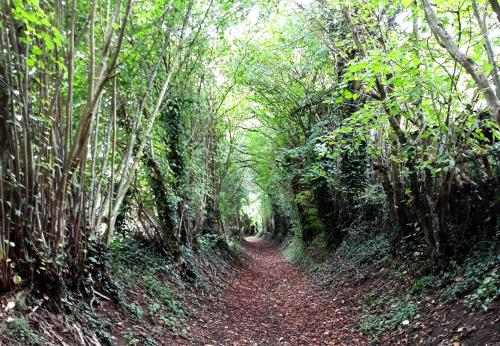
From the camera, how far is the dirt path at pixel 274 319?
696 cm

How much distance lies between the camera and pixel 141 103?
7.45 meters

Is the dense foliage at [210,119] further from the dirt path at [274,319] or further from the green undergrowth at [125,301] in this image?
the dirt path at [274,319]

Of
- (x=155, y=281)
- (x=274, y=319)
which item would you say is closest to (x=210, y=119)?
(x=155, y=281)

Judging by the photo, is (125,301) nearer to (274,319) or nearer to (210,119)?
(274,319)

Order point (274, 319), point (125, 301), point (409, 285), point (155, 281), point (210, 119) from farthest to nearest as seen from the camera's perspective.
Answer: point (210, 119) < point (274, 319) < point (155, 281) < point (409, 285) < point (125, 301)

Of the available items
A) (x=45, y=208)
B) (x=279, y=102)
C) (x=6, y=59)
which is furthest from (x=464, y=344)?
(x=279, y=102)

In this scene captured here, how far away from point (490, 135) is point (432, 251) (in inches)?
88.9

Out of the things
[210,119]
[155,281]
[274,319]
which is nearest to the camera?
[155,281]

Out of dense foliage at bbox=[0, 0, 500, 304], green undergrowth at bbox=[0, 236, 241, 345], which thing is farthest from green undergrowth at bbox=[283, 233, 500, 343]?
green undergrowth at bbox=[0, 236, 241, 345]

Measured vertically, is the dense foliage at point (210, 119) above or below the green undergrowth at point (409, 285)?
above

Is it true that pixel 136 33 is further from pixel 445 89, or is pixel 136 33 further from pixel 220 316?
pixel 220 316

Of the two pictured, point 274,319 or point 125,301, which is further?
point 274,319

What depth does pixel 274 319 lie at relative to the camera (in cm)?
864

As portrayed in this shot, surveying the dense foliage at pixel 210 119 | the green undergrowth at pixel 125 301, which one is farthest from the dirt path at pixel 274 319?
the dense foliage at pixel 210 119
